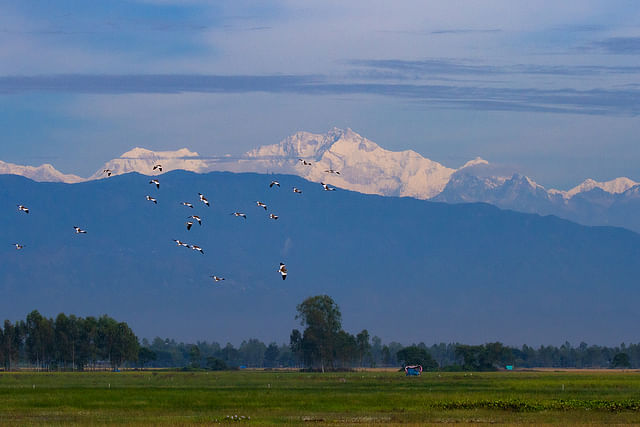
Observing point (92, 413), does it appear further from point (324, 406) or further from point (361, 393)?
point (361, 393)

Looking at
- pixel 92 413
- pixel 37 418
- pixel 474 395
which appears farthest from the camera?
pixel 474 395

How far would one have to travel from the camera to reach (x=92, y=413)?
298ft

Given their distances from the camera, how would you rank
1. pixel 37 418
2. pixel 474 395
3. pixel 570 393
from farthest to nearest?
pixel 570 393 → pixel 474 395 → pixel 37 418

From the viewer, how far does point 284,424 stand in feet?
261

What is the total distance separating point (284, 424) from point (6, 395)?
141 feet

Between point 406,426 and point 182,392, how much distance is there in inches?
1834

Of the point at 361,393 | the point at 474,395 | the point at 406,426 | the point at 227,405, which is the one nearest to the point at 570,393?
the point at 474,395

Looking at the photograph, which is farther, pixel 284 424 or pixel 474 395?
pixel 474 395

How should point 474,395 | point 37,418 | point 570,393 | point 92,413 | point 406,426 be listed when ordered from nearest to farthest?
point 406,426 → point 37,418 → point 92,413 → point 474,395 → point 570,393

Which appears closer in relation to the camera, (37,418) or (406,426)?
(406,426)

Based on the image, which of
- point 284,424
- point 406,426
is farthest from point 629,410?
point 284,424

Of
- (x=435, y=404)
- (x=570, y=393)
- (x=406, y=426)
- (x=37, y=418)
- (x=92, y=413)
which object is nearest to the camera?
(x=406, y=426)

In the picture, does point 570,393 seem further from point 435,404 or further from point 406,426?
point 406,426

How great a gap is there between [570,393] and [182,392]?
38.9 meters
